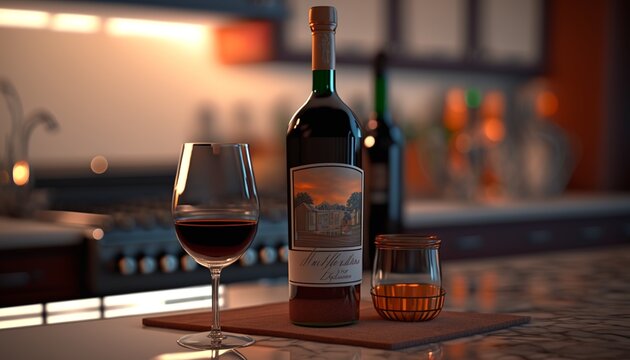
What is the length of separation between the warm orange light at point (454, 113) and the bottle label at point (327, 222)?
351 centimetres

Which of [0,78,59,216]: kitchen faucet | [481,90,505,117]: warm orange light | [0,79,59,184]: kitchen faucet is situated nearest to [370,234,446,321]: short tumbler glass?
[0,78,59,216]: kitchen faucet

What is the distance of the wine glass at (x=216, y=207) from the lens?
1097 mm

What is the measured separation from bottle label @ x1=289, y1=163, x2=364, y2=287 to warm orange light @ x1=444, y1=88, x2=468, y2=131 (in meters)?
3.51

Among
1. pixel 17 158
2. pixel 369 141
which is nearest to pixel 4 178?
pixel 17 158

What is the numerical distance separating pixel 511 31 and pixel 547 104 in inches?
A: 21.4

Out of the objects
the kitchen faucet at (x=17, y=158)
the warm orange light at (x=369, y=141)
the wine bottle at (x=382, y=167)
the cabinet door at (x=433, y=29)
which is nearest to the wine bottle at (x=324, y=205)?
the wine bottle at (x=382, y=167)

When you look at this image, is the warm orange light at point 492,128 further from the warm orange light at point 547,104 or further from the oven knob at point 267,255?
the oven knob at point 267,255

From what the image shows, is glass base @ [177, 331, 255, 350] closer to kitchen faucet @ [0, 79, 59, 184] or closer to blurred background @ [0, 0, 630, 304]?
blurred background @ [0, 0, 630, 304]

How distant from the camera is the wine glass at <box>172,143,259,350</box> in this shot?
3.60 feet

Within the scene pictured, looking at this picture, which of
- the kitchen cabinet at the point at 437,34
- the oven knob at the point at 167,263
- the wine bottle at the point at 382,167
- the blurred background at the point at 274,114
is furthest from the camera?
the kitchen cabinet at the point at 437,34

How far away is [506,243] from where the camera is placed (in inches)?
151

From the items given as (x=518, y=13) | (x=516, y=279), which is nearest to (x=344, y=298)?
(x=516, y=279)

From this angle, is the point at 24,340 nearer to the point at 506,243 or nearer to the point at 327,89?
the point at 327,89

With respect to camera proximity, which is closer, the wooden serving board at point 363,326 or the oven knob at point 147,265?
the wooden serving board at point 363,326
